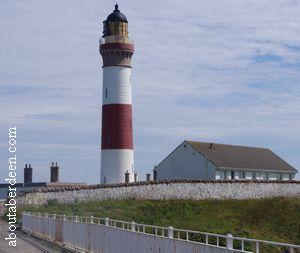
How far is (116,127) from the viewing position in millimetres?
56562

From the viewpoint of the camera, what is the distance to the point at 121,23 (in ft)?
202

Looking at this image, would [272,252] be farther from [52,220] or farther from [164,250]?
[164,250]

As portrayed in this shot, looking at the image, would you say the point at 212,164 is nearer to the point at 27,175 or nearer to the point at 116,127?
the point at 116,127

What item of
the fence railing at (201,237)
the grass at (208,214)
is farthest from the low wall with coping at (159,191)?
the fence railing at (201,237)

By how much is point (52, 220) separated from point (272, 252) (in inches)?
529

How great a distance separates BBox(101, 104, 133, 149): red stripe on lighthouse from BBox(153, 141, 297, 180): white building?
39.8 ft

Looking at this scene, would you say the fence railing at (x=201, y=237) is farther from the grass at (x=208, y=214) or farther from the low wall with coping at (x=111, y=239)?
the grass at (x=208, y=214)

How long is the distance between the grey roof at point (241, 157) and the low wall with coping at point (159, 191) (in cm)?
786

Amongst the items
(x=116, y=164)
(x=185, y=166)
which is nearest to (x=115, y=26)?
(x=116, y=164)

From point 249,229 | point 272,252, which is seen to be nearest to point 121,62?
point 249,229

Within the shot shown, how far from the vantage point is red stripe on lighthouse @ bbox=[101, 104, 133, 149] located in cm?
5662

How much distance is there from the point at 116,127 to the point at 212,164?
14.0 metres

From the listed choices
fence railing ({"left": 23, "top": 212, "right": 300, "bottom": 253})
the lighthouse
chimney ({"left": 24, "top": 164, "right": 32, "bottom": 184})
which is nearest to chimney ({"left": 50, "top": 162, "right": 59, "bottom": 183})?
chimney ({"left": 24, "top": 164, "right": 32, "bottom": 184})

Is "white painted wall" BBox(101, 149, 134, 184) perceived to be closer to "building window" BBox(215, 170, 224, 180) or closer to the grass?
the grass
